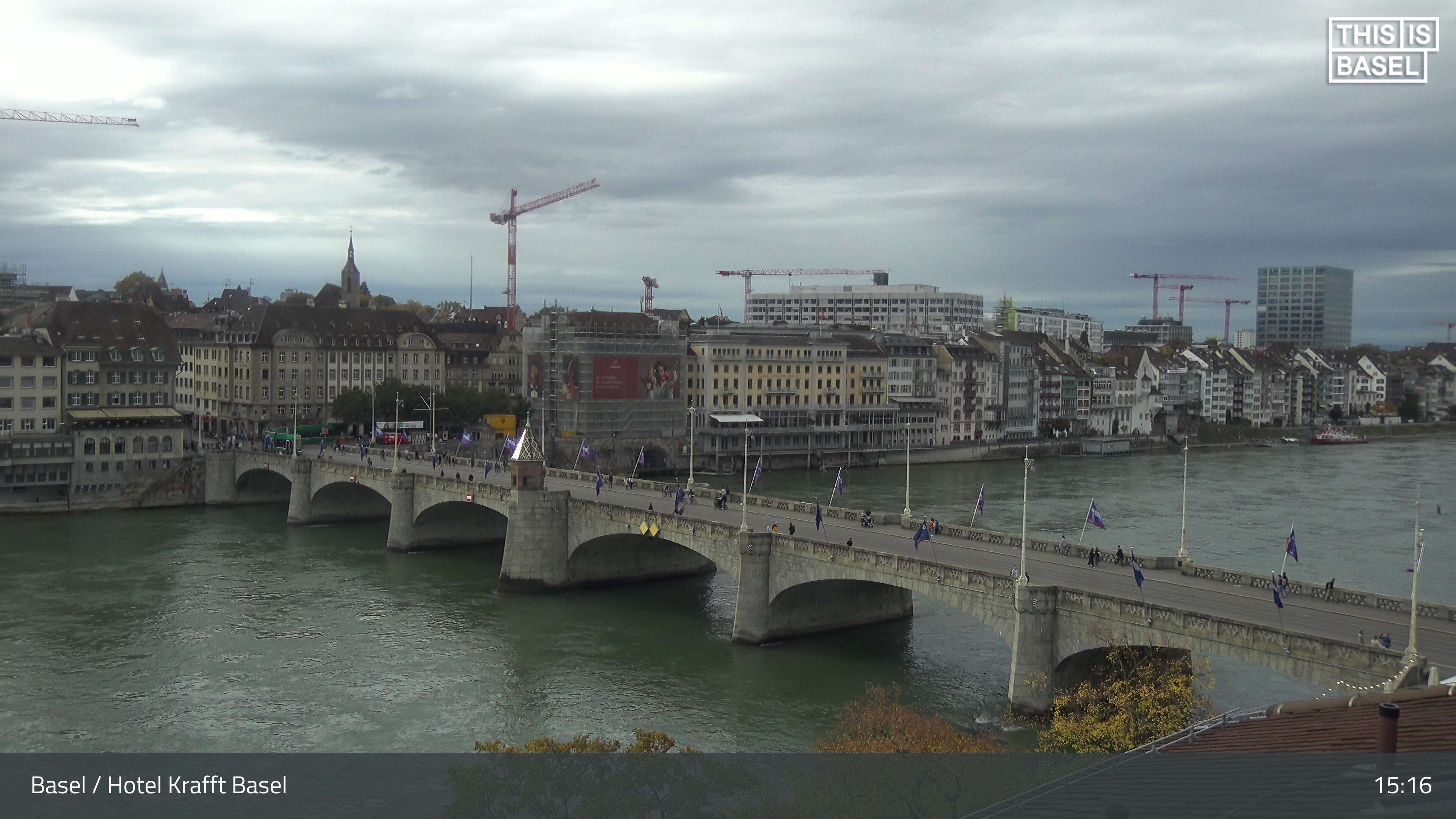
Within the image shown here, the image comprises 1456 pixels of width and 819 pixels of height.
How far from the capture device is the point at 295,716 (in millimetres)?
39094

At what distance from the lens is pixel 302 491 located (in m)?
80.8

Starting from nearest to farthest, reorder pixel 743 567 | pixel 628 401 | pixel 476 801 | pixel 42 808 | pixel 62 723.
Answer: pixel 476 801
pixel 42 808
pixel 62 723
pixel 743 567
pixel 628 401

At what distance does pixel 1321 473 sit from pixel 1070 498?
41.1m

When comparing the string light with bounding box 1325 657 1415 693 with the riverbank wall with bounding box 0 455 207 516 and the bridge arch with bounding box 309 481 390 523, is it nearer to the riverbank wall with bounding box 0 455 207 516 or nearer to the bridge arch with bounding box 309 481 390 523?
the bridge arch with bounding box 309 481 390 523

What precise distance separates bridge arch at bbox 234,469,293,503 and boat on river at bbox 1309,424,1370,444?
466 feet

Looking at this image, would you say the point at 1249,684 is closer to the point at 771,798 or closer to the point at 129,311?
the point at 771,798

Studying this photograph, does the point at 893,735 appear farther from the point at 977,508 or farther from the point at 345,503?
the point at 345,503

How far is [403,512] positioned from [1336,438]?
483 feet

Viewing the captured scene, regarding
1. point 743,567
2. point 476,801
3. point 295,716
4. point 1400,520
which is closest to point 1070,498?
point 1400,520

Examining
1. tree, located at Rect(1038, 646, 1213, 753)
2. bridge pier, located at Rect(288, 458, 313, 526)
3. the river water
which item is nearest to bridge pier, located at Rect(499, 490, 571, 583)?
the river water

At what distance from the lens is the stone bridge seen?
106ft

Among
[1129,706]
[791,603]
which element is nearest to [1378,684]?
[1129,706]

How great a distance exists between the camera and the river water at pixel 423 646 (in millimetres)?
38344

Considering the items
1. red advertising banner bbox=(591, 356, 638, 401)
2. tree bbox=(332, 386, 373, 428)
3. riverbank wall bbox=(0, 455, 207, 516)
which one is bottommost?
riverbank wall bbox=(0, 455, 207, 516)
